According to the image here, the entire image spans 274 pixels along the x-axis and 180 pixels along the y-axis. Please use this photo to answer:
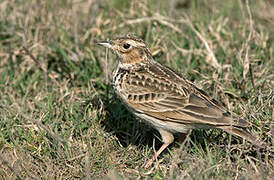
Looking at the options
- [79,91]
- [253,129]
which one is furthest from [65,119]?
[253,129]

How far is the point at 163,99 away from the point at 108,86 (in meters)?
1.47

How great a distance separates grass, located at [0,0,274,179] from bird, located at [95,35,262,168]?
0.79ft

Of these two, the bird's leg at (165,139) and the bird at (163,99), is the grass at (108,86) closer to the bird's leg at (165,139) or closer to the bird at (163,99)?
the bird's leg at (165,139)

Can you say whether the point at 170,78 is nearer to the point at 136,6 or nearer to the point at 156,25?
the point at 156,25

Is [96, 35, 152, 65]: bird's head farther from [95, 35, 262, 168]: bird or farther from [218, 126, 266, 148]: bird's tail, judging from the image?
[218, 126, 266, 148]: bird's tail

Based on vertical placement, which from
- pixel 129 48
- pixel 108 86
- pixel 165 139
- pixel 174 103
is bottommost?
pixel 165 139

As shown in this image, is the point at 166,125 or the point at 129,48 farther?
the point at 129,48

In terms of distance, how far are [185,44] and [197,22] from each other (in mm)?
501

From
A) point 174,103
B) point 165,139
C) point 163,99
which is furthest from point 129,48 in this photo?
point 165,139

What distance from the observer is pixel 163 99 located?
5371 millimetres

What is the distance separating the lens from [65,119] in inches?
242

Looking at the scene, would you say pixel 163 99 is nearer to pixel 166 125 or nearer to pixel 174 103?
pixel 174 103

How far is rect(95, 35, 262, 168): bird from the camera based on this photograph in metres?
5.01

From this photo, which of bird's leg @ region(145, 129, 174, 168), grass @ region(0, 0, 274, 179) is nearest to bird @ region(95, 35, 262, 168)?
bird's leg @ region(145, 129, 174, 168)
